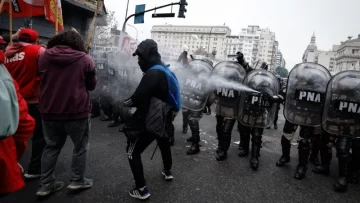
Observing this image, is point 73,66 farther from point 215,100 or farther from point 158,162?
point 215,100

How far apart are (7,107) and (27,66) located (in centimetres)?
163

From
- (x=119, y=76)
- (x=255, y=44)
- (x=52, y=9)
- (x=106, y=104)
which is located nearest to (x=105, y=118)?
(x=106, y=104)

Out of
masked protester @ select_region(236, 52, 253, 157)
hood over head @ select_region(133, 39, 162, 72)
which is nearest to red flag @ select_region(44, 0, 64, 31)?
hood over head @ select_region(133, 39, 162, 72)

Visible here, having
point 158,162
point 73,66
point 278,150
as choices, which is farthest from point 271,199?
point 73,66

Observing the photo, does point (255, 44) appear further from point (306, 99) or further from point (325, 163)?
point (306, 99)

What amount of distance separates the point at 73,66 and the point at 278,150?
185 inches

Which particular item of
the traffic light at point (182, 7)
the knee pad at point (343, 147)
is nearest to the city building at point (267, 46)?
the traffic light at point (182, 7)

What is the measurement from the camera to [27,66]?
2809 mm

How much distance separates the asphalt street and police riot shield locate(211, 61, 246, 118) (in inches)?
36.8

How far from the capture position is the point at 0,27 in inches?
386

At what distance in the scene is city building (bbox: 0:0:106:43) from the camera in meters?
10.3

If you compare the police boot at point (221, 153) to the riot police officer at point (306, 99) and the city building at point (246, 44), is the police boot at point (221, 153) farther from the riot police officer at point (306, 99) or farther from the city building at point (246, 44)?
the city building at point (246, 44)

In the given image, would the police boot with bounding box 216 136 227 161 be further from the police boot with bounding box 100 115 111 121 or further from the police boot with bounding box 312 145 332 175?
the police boot with bounding box 100 115 111 121

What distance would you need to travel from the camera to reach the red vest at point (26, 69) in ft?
9.15
